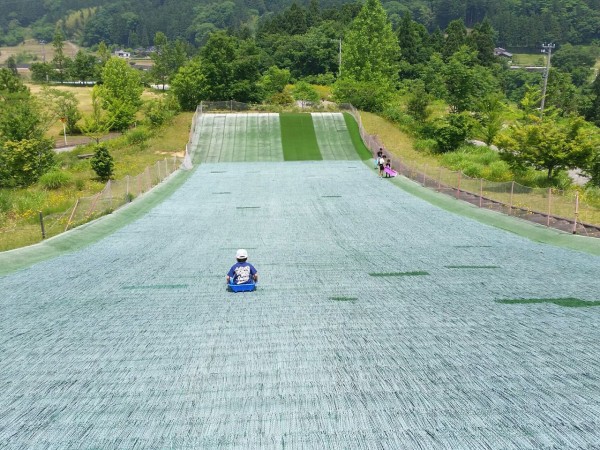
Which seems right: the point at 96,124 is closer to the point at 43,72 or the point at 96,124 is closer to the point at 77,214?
the point at 77,214

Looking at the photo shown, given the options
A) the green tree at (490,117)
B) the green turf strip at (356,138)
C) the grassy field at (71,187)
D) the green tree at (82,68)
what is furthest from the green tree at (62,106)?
the green tree at (82,68)

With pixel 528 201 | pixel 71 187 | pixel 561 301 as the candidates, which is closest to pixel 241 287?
pixel 561 301

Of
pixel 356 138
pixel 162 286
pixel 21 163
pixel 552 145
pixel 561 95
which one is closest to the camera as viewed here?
pixel 162 286

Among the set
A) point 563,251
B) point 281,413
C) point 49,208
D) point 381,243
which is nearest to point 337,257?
point 381,243

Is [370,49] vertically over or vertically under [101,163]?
over

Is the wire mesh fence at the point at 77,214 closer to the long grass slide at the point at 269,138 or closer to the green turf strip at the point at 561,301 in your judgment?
the green turf strip at the point at 561,301

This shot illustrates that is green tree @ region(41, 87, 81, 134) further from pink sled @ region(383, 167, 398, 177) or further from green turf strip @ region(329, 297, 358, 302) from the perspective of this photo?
green turf strip @ region(329, 297, 358, 302)
